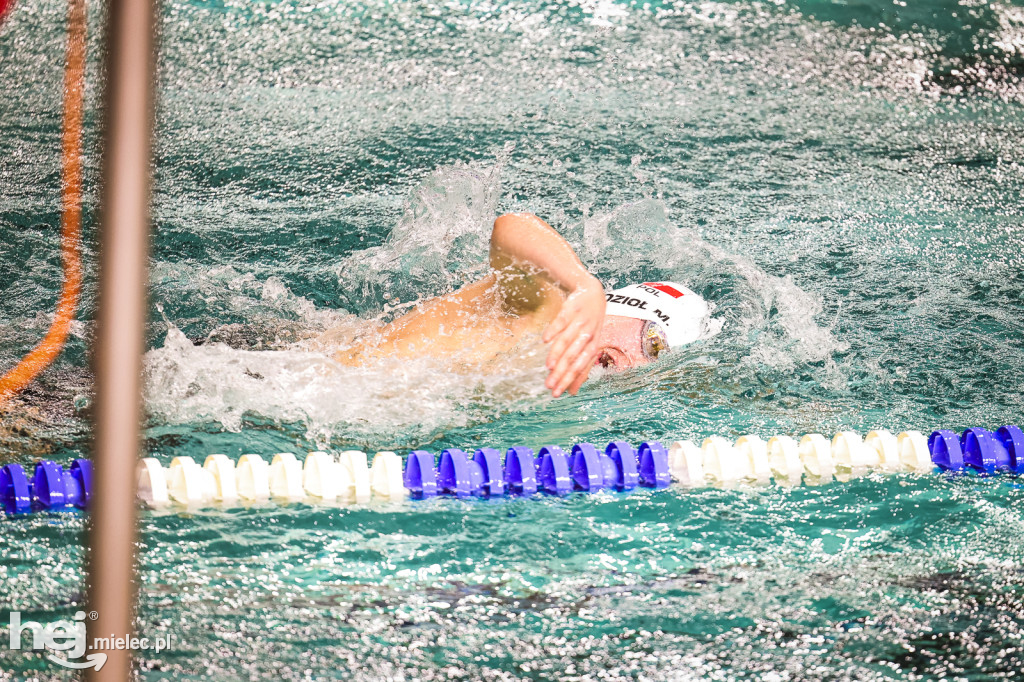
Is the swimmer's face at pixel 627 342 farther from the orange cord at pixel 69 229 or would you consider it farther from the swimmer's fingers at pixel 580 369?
the orange cord at pixel 69 229

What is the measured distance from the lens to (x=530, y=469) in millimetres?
2150

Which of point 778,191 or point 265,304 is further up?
point 778,191

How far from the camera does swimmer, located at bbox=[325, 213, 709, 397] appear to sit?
223cm

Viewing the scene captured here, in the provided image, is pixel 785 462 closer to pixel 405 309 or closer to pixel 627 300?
pixel 627 300

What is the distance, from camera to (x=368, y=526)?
1990 millimetres

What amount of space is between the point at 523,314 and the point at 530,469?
46 cm

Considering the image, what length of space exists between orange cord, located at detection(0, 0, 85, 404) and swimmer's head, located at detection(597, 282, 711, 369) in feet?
4.27

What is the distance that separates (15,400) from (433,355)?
0.97 metres

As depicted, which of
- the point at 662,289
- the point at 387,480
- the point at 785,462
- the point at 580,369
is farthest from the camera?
the point at 662,289

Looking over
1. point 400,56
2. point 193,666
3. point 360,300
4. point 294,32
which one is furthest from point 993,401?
point 294,32

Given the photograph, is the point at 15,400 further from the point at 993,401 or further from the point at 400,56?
the point at 400,56

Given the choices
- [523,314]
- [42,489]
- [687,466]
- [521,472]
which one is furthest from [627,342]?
[42,489]

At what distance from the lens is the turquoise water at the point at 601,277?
66.2 inches
